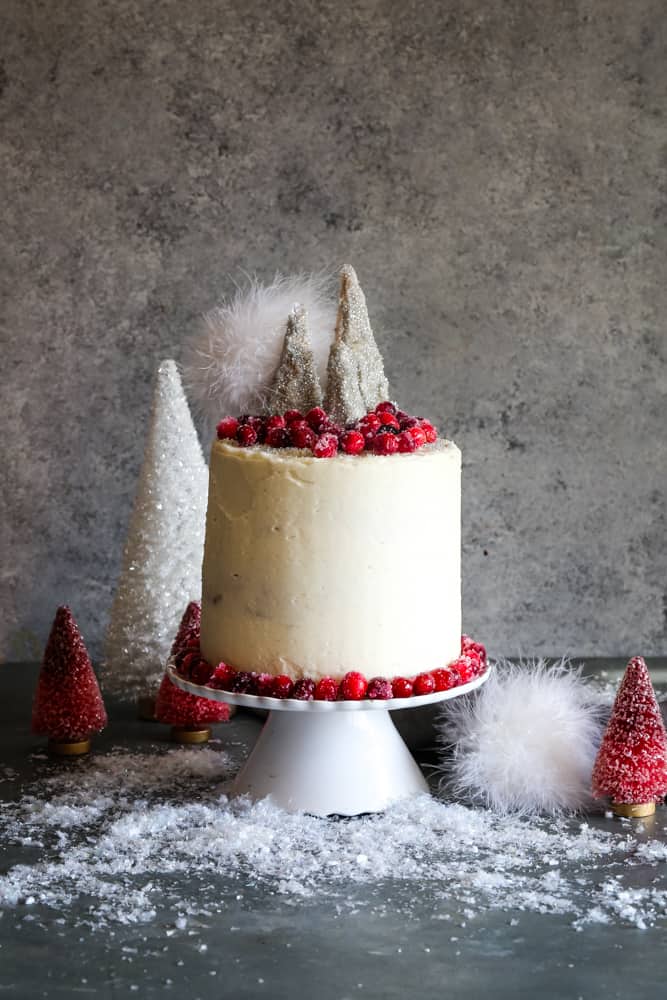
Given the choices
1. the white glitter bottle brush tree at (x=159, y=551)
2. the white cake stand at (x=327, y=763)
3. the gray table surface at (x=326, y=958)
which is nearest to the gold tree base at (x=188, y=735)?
the white glitter bottle brush tree at (x=159, y=551)

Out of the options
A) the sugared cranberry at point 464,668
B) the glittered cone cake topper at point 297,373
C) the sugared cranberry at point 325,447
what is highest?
the glittered cone cake topper at point 297,373

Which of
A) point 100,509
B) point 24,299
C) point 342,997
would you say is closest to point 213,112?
point 24,299

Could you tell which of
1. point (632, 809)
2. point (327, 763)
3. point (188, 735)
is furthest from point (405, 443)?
point (188, 735)

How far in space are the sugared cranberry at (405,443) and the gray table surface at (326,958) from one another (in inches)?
23.0

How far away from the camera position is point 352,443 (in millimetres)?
1813

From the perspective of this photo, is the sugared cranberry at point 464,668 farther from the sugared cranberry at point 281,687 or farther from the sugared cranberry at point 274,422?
the sugared cranberry at point 274,422

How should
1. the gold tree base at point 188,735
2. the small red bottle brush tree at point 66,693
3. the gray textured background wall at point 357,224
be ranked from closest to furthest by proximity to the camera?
1. the small red bottle brush tree at point 66,693
2. the gold tree base at point 188,735
3. the gray textured background wall at point 357,224

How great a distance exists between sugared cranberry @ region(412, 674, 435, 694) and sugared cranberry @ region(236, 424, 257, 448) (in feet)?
1.32

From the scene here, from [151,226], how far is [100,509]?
1.90ft

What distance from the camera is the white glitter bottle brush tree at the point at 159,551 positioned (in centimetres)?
236

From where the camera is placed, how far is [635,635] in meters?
2.93

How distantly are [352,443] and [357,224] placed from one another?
1.01 m

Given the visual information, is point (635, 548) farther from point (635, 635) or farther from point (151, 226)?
point (151, 226)

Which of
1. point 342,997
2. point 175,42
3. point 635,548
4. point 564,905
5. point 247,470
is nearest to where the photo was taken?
point 342,997
